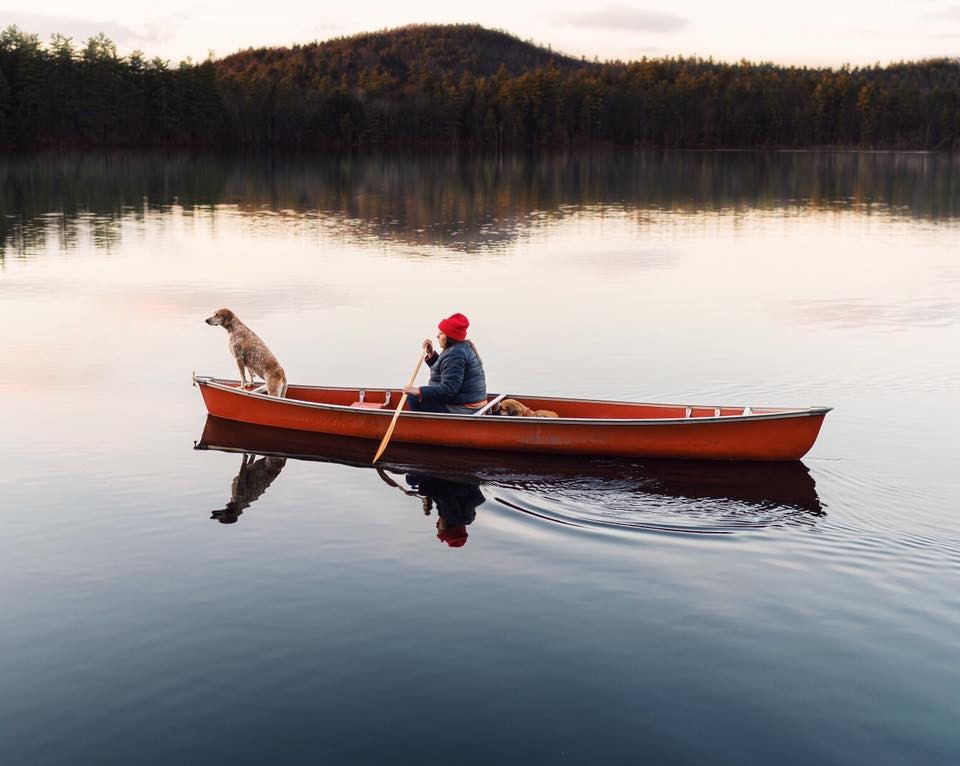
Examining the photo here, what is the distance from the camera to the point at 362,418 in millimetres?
14500

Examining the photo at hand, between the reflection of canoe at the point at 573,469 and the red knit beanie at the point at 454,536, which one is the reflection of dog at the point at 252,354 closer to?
the reflection of canoe at the point at 573,469

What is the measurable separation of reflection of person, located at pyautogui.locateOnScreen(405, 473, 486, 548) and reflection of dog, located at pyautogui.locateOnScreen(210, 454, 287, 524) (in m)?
1.80

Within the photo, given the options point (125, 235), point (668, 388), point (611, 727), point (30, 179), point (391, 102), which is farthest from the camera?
point (391, 102)

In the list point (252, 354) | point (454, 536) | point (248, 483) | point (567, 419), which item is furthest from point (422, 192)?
point (454, 536)

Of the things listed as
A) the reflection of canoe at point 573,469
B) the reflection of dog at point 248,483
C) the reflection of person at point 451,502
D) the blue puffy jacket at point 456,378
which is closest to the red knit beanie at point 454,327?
Answer: the blue puffy jacket at point 456,378

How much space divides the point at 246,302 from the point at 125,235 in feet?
54.4

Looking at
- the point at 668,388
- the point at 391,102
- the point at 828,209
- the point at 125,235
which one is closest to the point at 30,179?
the point at 125,235

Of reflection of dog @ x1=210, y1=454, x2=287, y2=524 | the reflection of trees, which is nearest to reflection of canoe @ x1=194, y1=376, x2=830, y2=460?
reflection of dog @ x1=210, y1=454, x2=287, y2=524

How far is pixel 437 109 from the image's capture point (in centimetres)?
15125

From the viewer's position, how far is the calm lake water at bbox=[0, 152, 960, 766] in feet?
24.7

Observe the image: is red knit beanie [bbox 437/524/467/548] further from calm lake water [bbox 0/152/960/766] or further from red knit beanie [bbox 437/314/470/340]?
red knit beanie [bbox 437/314/470/340]

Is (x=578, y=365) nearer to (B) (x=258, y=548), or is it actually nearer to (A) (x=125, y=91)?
(B) (x=258, y=548)

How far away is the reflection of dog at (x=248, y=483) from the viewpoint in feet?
39.4

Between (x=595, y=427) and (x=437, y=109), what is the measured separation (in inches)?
5648
